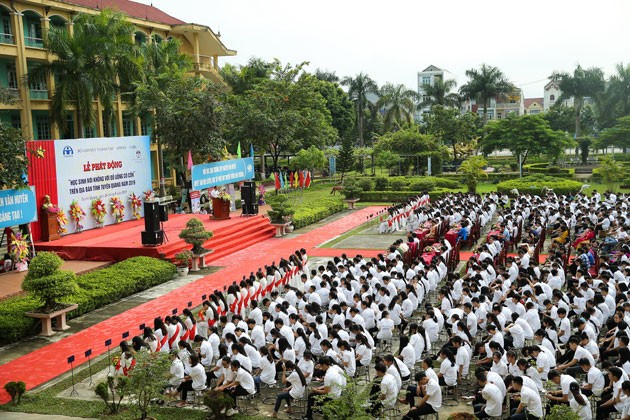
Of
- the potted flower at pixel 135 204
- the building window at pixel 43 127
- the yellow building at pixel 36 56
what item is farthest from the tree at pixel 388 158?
the potted flower at pixel 135 204

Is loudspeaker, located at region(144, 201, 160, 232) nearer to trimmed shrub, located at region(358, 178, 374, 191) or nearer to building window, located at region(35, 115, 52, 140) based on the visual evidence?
building window, located at region(35, 115, 52, 140)

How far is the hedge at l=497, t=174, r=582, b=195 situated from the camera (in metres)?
34.5

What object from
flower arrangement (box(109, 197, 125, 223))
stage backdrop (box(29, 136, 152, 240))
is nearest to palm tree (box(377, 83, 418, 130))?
stage backdrop (box(29, 136, 152, 240))

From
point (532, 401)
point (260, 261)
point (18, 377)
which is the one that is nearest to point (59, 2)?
point (260, 261)

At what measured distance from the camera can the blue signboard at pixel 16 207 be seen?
16.6m

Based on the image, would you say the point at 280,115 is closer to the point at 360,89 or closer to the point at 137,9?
the point at 137,9

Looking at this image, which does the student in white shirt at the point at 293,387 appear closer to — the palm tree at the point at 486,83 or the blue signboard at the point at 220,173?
the blue signboard at the point at 220,173

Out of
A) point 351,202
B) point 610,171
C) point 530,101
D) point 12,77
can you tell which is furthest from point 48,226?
point 530,101

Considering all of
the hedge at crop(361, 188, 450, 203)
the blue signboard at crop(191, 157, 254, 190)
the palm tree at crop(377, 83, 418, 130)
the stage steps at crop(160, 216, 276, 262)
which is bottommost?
the stage steps at crop(160, 216, 276, 262)

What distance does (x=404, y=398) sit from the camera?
9.70 m

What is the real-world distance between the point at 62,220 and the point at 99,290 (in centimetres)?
607

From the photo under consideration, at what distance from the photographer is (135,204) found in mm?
24641

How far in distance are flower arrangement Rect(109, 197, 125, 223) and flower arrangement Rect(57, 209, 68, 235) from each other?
2503mm

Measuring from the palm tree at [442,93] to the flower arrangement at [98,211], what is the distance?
145 ft
